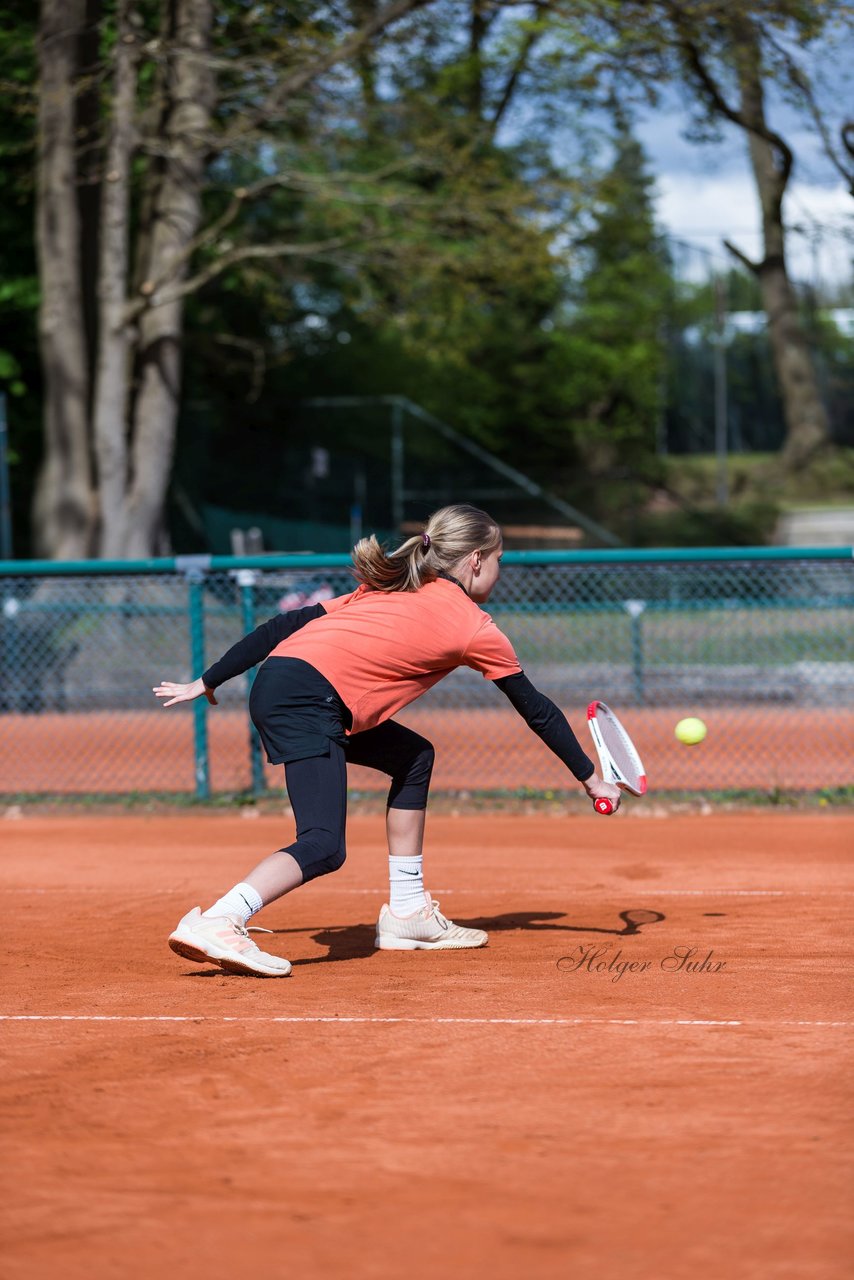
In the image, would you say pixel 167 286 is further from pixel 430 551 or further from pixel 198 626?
pixel 430 551

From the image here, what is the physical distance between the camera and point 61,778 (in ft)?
36.2

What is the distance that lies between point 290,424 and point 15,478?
5201 millimetres

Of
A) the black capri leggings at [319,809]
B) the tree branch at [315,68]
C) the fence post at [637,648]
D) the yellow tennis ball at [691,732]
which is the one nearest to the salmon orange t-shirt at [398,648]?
the black capri leggings at [319,809]

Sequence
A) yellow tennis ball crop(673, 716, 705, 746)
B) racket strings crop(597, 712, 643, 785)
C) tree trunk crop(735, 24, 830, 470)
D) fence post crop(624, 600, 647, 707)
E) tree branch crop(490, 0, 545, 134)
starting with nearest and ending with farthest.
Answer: racket strings crop(597, 712, 643, 785)
yellow tennis ball crop(673, 716, 705, 746)
fence post crop(624, 600, 647, 707)
tree branch crop(490, 0, 545, 134)
tree trunk crop(735, 24, 830, 470)

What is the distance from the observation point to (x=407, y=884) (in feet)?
18.6

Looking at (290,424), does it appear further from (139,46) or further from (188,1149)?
(188,1149)

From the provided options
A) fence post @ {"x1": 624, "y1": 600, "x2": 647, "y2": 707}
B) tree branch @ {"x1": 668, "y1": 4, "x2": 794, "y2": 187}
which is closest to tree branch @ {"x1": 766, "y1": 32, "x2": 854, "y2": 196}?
tree branch @ {"x1": 668, "y1": 4, "x2": 794, "y2": 187}

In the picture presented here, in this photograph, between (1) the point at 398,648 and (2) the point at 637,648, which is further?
(2) the point at 637,648

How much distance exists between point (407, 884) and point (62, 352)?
1359 cm

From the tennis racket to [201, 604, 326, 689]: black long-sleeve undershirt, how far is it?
1.10 meters

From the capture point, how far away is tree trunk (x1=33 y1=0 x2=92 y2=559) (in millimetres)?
17312
